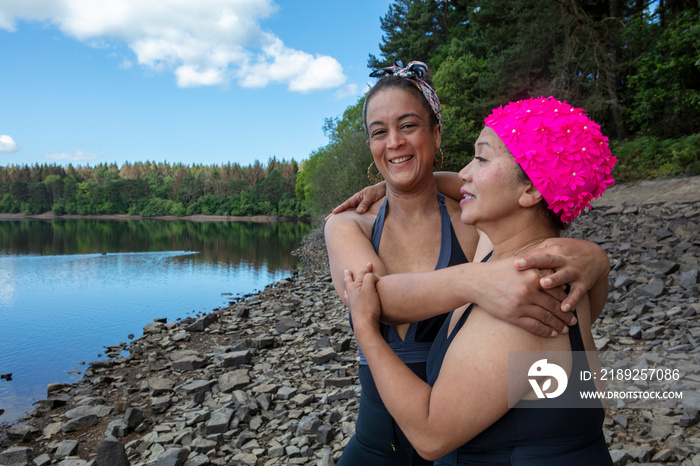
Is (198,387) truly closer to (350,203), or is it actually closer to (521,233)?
(350,203)

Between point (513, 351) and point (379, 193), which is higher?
point (379, 193)

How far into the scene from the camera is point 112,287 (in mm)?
21594

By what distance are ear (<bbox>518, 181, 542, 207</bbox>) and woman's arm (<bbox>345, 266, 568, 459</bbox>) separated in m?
0.43

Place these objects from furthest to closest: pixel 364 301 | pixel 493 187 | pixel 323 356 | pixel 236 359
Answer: pixel 236 359 → pixel 323 356 → pixel 364 301 → pixel 493 187

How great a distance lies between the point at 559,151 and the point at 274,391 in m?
5.79

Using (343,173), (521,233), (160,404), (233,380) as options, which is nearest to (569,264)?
(521,233)

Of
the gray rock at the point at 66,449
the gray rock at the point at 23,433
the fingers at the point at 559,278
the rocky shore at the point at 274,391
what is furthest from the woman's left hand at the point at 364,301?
the gray rock at the point at 23,433

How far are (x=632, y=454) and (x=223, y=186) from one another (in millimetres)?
125078

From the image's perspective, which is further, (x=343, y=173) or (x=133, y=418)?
(x=343, y=173)

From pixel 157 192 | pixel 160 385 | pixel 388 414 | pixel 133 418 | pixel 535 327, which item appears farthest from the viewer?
pixel 157 192

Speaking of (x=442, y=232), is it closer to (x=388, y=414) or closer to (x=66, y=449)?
(x=388, y=414)

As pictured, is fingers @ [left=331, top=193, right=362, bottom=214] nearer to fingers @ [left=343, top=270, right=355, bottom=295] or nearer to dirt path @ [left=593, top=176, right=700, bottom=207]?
fingers @ [left=343, top=270, right=355, bottom=295]

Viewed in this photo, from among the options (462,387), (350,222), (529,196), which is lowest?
(462,387)

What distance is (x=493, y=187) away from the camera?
5.53 feet
